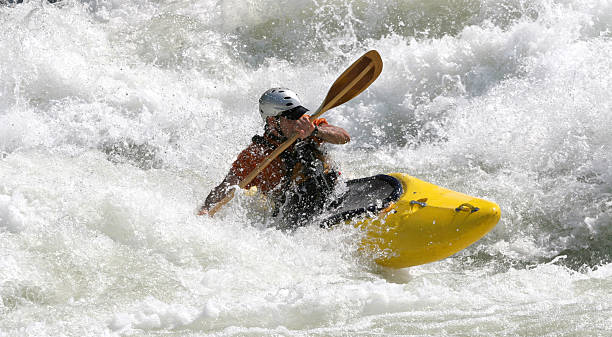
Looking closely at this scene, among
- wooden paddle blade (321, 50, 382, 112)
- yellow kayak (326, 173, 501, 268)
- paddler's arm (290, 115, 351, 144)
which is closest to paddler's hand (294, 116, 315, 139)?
paddler's arm (290, 115, 351, 144)

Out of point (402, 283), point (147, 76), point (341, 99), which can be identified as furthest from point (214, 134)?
point (402, 283)

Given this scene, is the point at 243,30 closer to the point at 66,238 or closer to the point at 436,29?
the point at 436,29

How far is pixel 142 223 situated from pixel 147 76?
3.50 m

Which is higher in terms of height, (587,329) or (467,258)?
(467,258)

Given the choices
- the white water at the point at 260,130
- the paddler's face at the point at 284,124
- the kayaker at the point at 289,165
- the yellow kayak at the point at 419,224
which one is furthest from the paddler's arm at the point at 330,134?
the white water at the point at 260,130

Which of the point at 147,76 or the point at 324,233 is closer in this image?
the point at 324,233

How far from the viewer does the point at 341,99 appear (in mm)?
4527

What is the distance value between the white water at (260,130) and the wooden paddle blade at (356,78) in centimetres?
93

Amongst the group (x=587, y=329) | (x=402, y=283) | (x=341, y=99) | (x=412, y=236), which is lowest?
(x=587, y=329)

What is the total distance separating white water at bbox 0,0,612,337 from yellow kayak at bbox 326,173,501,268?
131 millimetres

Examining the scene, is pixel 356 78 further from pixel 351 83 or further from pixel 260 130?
pixel 260 130

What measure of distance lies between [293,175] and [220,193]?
1.61 feet

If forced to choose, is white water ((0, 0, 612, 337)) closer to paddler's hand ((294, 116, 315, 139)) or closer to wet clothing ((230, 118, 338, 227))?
wet clothing ((230, 118, 338, 227))

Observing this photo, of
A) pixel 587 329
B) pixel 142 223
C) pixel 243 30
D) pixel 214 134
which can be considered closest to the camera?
pixel 587 329
